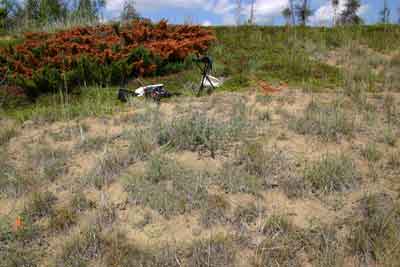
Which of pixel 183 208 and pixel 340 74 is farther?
pixel 340 74

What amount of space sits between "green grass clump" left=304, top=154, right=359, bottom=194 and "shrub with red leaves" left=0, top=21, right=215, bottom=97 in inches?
161

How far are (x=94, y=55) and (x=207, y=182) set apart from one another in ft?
15.6

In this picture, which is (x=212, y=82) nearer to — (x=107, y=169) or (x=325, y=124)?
(x=325, y=124)

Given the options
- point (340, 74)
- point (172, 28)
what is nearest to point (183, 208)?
point (340, 74)

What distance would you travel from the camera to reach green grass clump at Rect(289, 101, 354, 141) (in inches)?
153

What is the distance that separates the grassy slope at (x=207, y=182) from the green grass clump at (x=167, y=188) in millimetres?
10

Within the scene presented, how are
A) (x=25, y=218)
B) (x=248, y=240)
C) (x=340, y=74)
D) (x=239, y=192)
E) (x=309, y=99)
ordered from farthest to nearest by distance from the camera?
1. (x=340, y=74)
2. (x=309, y=99)
3. (x=239, y=192)
4. (x=25, y=218)
5. (x=248, y=240)

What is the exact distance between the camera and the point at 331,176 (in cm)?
307

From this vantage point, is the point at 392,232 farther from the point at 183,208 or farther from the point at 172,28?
the point at 172,28

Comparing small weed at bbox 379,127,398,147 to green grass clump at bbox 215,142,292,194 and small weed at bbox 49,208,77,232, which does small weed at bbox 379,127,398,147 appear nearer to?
green grass clump at bbox 215,142,292,194

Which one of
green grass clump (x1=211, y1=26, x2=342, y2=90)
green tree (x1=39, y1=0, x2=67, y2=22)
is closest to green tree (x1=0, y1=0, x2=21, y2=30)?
green tree (x1=39, y1=0, x2=67, y2=22)

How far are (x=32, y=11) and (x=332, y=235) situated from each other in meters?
16.4

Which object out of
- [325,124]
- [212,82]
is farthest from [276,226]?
[212,82]

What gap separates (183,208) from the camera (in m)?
2.83
